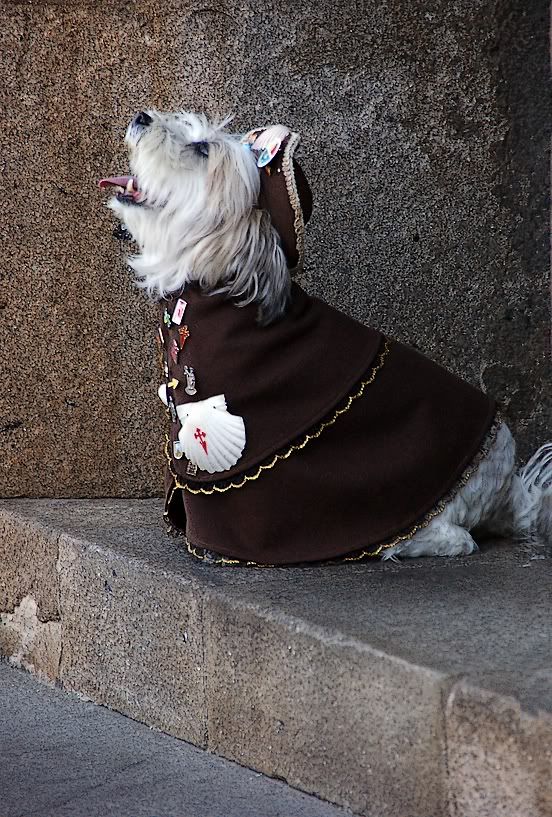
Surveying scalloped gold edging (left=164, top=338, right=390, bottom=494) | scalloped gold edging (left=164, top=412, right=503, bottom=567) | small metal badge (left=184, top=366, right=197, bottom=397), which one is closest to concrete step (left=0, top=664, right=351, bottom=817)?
scalloped gold edging (left=164, top=412, right=503, bottom=567)

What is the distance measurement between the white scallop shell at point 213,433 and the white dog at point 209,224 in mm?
172

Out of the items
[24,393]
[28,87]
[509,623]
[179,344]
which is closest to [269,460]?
[179,344]

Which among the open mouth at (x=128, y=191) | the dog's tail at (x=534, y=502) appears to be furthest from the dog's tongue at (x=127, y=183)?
the dog's tail at (x=534, y=502)

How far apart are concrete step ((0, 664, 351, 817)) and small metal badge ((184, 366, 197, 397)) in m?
0.81

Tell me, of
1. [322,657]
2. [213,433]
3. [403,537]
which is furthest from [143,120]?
[322,657]

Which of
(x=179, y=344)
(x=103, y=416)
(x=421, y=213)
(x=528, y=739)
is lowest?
(x=528, y=739)

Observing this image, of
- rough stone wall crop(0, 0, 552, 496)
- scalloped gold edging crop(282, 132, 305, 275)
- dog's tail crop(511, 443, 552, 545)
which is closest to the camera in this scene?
scalloped gold edging crop(282, 132, 305, 275)

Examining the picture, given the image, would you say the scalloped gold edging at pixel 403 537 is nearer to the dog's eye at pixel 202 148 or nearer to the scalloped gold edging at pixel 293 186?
the scalloped gold edging at pixel 293 186

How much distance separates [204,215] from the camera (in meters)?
2.97

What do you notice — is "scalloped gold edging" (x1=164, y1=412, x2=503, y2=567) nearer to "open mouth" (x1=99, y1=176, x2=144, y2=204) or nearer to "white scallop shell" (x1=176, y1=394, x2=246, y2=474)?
"white scallop shell" (x1=176, y1=394, x2=246, y2=474)

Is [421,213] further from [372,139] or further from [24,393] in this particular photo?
[24,393]

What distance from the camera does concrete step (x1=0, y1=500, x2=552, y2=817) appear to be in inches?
87.5

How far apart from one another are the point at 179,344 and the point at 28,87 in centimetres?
119

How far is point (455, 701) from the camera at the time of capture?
7.29 feet
